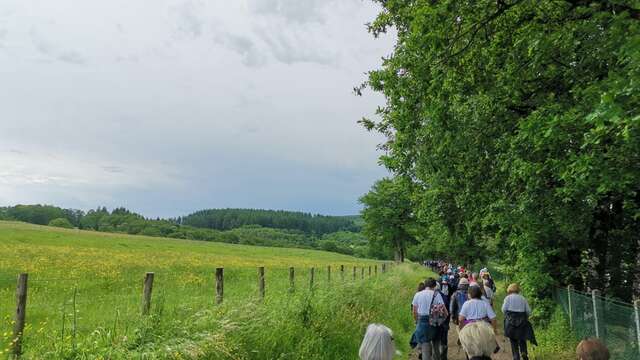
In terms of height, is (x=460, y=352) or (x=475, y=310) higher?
(x=475, y=310)

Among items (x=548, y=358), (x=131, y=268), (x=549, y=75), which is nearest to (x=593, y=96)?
(x=549, y=75)

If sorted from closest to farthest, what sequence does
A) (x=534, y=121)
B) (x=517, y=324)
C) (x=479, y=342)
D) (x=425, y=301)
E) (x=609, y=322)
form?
(x=479, y=342)
(x=534, y=121)
(x=609, y=322)
(x=425, y=301)
(x=517, y=324)

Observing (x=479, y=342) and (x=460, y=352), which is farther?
(x=460, y=352)

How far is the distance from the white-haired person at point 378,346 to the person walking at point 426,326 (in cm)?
531

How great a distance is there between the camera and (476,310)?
855 centimetres

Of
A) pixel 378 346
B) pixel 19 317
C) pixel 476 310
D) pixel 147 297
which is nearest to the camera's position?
pixel 378 346

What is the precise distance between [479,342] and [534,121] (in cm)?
442

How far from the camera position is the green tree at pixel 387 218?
57.7m

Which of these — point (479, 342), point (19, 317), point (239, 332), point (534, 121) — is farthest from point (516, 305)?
point (19, 317)

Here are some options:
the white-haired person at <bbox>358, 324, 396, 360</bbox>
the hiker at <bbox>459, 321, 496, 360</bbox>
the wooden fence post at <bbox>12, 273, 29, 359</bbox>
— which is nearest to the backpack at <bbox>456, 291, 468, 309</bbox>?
the hiker at <bbox>459, 321, 496, 360</bbox>

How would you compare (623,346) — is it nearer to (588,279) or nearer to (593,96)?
(593,96)

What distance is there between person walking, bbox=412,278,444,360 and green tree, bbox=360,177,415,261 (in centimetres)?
4743

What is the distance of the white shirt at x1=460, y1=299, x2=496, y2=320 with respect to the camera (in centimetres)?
853

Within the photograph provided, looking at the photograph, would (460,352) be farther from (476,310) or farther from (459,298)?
(476,310)
